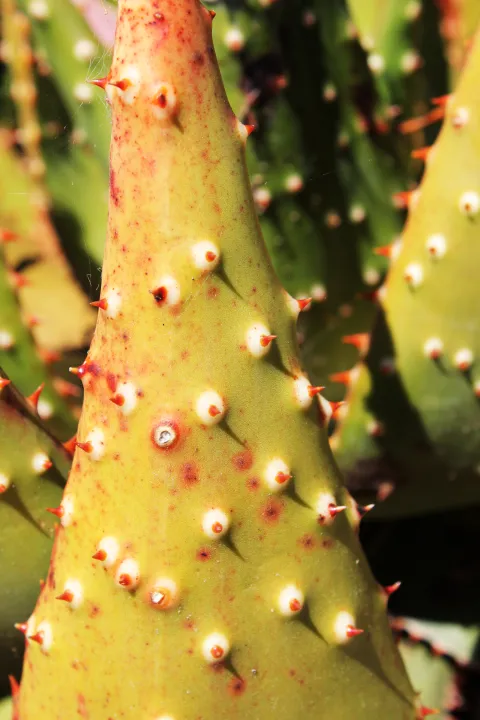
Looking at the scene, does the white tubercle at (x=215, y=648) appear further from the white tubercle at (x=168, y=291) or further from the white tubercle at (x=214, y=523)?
the white tubercle at (x=168, y=291)

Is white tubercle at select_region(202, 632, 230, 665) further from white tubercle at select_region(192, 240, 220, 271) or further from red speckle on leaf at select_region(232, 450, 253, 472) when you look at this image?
white tubercle at select_region(192, 240, 220, 271)

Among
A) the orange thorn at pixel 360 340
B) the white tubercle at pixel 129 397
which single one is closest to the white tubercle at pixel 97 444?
the white tubercle at pixel 129 397

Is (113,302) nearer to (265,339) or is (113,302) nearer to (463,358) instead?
(265,339)

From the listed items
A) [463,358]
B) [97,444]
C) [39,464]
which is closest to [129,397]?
[97,444]

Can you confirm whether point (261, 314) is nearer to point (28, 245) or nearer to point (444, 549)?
point (28, 245)

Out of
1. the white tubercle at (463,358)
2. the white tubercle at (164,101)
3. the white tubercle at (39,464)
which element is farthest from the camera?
the white tubercle at (463,358)

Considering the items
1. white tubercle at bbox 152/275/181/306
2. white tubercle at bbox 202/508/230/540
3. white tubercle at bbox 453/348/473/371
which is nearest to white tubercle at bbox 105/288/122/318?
white tubercle at bbox 152/275/181/306
